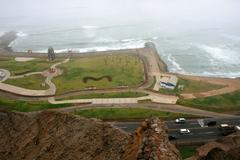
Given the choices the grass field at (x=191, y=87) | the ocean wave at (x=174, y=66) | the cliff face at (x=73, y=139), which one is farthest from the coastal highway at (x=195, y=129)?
the ocean wave at (x=174, y=66)

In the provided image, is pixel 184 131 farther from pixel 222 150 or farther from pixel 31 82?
pixel 31 82

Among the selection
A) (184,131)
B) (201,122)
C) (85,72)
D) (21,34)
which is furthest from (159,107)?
(21,34)

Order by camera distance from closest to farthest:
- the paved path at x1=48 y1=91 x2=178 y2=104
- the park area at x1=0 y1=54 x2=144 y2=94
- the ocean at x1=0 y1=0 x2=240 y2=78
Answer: the paved path at x1=48 y1=91 x2=178 y2=104 → the park area at x1=0 y1=54 x2=144 y2=94 → the ocean at x1=0 y1=0 x2=240 y2=78

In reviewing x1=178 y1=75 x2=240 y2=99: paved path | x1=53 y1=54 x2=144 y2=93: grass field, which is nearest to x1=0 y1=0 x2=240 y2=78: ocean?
x1=178 y1=75 x2=240 y2=99: paved path

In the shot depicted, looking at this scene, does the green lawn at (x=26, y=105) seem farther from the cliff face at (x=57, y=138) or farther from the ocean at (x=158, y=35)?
the ocean at (x=158, y=35)

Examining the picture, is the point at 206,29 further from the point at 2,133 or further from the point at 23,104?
the point at 2,133

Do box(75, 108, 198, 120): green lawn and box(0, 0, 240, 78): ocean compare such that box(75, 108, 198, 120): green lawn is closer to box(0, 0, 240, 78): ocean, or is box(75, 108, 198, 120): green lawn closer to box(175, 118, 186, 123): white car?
box(175, 118, 186, 123): white car
